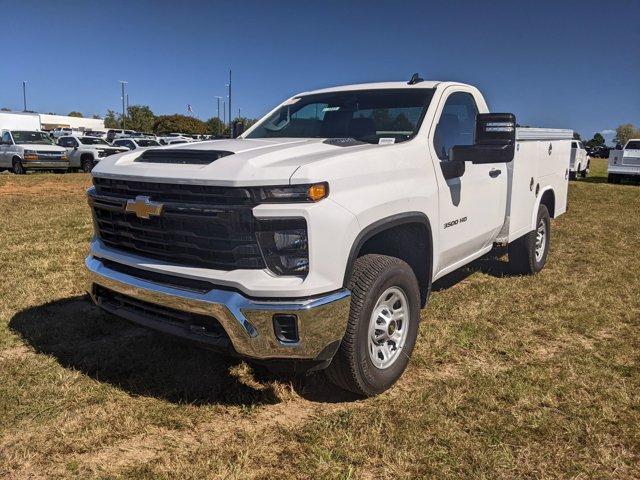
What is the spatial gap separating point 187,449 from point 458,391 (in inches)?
66.6

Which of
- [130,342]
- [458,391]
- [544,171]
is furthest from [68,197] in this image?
[458,391]

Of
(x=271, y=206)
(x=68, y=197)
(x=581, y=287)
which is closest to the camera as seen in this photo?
(x=271, y=206)

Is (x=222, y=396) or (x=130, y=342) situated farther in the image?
(x=130, y=342)

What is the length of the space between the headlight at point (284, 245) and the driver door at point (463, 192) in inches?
56.0

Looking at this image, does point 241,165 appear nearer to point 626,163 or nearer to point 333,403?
point 333,403

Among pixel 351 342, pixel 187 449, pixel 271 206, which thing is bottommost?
pixel 187 449

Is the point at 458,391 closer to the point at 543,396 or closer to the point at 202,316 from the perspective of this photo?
the point at 543,396

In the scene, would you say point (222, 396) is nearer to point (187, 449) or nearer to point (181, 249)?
point (187, 449)

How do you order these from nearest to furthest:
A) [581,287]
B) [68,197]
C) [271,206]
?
[271,206] < [581,287] < [68,197]

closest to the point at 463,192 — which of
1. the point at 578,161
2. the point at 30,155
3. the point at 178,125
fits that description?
the point at 30,155

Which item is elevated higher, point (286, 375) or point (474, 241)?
point (474, 241)

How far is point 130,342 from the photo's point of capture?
4.02 m

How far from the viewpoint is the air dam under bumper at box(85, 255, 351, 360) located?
2609 millimetres

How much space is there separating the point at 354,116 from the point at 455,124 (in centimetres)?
83
